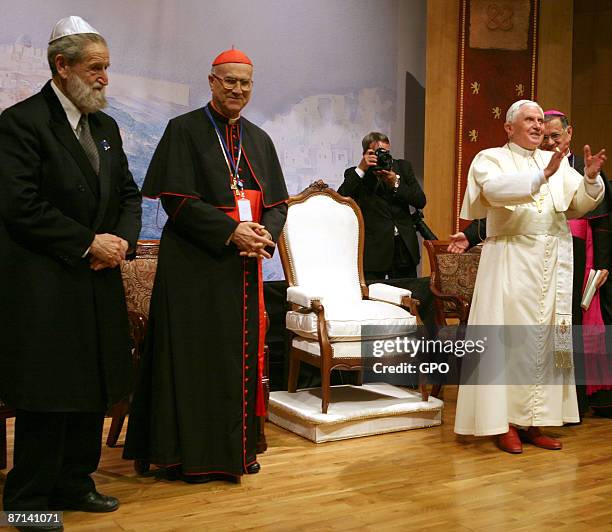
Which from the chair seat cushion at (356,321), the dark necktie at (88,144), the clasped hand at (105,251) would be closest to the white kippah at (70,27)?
the dark necktie at (88,144)

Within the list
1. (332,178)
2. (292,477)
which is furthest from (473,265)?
(292,477)

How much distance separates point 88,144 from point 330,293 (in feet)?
7.55

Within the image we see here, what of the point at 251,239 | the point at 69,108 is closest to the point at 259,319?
the point at 251,239

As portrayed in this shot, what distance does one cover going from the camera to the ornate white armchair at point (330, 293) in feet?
15.0

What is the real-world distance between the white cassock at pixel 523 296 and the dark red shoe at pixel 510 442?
2.7 inches

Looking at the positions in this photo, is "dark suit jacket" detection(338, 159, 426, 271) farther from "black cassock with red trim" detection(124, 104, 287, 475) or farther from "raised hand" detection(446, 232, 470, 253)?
"black cassock with red trim" detection(124, 104, 287, 475)

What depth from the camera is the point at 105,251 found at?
9.80 ft

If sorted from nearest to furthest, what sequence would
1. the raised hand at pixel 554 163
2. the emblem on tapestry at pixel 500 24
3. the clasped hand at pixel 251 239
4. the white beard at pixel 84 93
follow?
the white beard at pixel 84 93, the clasped hand at pixel 251 239, the raised hand at pixel 554 163, the emblem on tapestry at pixel 500 24

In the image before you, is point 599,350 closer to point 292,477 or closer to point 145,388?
point 292,477

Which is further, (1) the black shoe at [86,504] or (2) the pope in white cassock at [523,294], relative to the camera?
(2) the pope in white cassock at [523,294]

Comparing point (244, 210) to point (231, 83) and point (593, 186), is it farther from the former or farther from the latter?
point (593, 186)

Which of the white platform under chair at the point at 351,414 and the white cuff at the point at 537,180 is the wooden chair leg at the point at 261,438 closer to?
the white platform under chair at the point at 351,414

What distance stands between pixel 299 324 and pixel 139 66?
265cm

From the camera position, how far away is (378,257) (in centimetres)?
586
